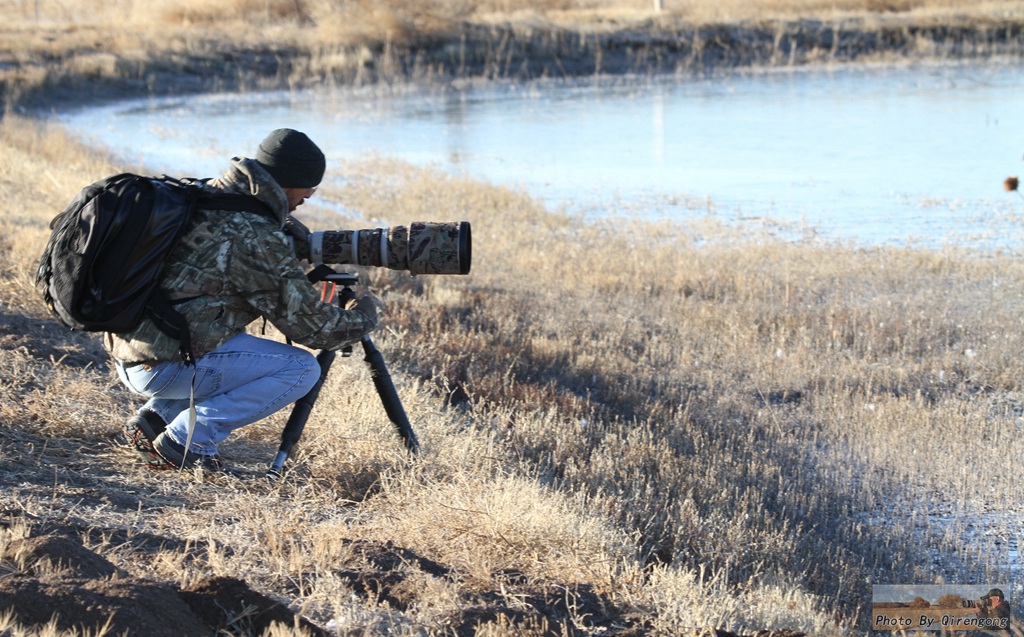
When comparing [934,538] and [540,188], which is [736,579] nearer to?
[934,538]

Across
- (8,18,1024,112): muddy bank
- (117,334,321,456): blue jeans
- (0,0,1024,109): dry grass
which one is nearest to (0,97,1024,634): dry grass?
(117,334,321,456): blue jeans

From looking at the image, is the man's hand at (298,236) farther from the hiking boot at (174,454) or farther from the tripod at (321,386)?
Answer: the hiking boot at (174,454)

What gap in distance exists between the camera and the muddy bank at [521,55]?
90.2 feet

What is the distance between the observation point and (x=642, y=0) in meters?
41.5

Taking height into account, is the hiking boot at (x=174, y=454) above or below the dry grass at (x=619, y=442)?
above

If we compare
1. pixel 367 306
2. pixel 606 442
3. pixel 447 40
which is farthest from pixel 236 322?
pixel 447 40

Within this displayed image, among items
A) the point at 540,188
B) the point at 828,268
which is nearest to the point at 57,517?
the point at 828,268

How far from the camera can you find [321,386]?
14.7ft

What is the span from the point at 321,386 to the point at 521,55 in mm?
27974

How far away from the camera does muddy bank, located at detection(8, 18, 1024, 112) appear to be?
90.2 feet

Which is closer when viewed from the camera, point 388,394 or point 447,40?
point 388,394

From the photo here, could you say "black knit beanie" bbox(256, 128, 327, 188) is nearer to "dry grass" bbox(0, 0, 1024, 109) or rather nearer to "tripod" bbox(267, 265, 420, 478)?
"tripod" bbox(267, 265, 420, 478)

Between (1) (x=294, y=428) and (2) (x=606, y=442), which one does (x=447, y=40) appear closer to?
(2) (x=606, y=442)

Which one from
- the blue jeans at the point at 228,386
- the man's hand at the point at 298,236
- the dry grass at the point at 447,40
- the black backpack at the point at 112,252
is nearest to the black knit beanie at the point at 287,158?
the man's hand at the point at 298,236
